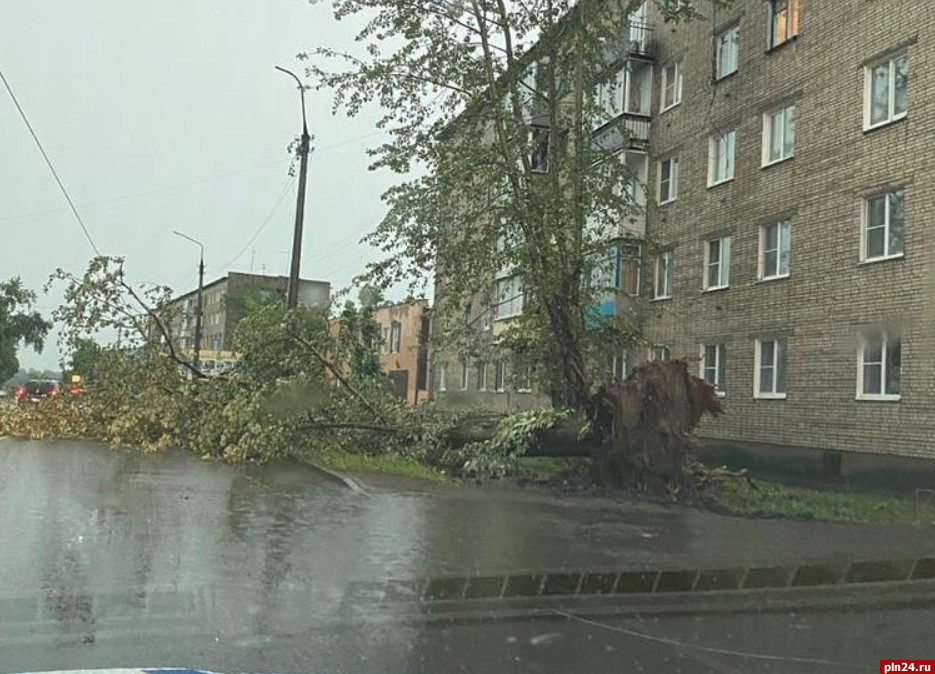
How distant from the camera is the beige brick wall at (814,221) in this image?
16.3 metres

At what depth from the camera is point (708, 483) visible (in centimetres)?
1428


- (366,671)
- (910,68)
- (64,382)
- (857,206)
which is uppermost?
(910,68)

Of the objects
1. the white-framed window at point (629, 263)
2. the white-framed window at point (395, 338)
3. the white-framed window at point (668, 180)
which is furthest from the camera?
the white-framed window at point (395, 338)

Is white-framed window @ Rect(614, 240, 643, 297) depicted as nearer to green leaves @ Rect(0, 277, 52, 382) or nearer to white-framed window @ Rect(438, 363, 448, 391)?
white-framed window @ Rect(438, 363, 448, 391)

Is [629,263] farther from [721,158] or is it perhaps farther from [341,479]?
[341,479]

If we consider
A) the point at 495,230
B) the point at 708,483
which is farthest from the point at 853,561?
the point at 495,230

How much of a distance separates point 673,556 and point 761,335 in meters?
12.4

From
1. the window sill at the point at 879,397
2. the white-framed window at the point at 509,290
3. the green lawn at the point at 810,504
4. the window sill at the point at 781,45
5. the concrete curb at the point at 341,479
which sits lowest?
the concrete curb at the point at 341,479

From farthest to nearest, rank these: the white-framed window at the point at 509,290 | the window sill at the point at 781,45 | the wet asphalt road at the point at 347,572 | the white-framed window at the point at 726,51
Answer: the white-framed window at the point at 726,51 → the window sill at the point at 781,45 → the white-framed window at the point at 509,290 → the wet asphalt road at the point at 347,572

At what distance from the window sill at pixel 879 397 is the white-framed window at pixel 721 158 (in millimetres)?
6783

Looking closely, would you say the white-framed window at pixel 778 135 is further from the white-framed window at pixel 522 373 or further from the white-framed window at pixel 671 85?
the white-framed window at pixel 522 373

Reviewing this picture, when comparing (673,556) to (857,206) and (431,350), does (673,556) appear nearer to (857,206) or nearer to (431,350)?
(431,350)

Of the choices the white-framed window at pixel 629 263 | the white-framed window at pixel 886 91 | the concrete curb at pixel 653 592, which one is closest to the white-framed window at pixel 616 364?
the white-framed window at pixel 629 263

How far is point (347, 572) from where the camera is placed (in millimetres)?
7719
